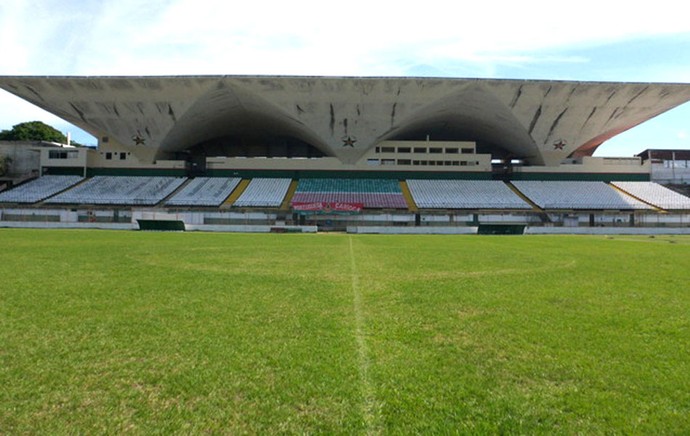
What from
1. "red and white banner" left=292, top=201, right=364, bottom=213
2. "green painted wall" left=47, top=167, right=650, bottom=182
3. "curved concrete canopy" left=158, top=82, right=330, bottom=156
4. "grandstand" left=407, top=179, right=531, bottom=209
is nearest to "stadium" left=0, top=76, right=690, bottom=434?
"red and white banner" left=292, top=201, right=364, bottom=213

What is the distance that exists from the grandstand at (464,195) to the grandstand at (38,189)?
40071 millimetres

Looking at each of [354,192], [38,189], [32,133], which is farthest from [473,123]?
[32,133]

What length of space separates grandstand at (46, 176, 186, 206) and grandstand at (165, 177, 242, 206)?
1.65 m

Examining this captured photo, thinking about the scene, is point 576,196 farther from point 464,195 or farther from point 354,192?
point 354,192

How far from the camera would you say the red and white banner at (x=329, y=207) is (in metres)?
37.4

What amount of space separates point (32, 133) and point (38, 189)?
31273 millimetres

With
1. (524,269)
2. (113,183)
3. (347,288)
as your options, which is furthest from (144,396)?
(113,183)

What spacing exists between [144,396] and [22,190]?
53.6 meters

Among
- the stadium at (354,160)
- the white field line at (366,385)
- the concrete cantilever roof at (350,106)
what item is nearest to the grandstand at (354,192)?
the stadium at (354,160)

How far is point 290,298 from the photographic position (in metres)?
6.65

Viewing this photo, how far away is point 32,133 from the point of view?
2635 inches

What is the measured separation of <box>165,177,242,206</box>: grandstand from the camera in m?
41.6

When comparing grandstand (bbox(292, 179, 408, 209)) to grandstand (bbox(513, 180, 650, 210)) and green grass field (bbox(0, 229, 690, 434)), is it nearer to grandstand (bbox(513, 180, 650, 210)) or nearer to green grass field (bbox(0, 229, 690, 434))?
grandstand (bbox(513, 180, 650, 210))

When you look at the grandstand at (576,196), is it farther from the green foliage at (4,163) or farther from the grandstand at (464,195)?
the green foliage at (4,163)
